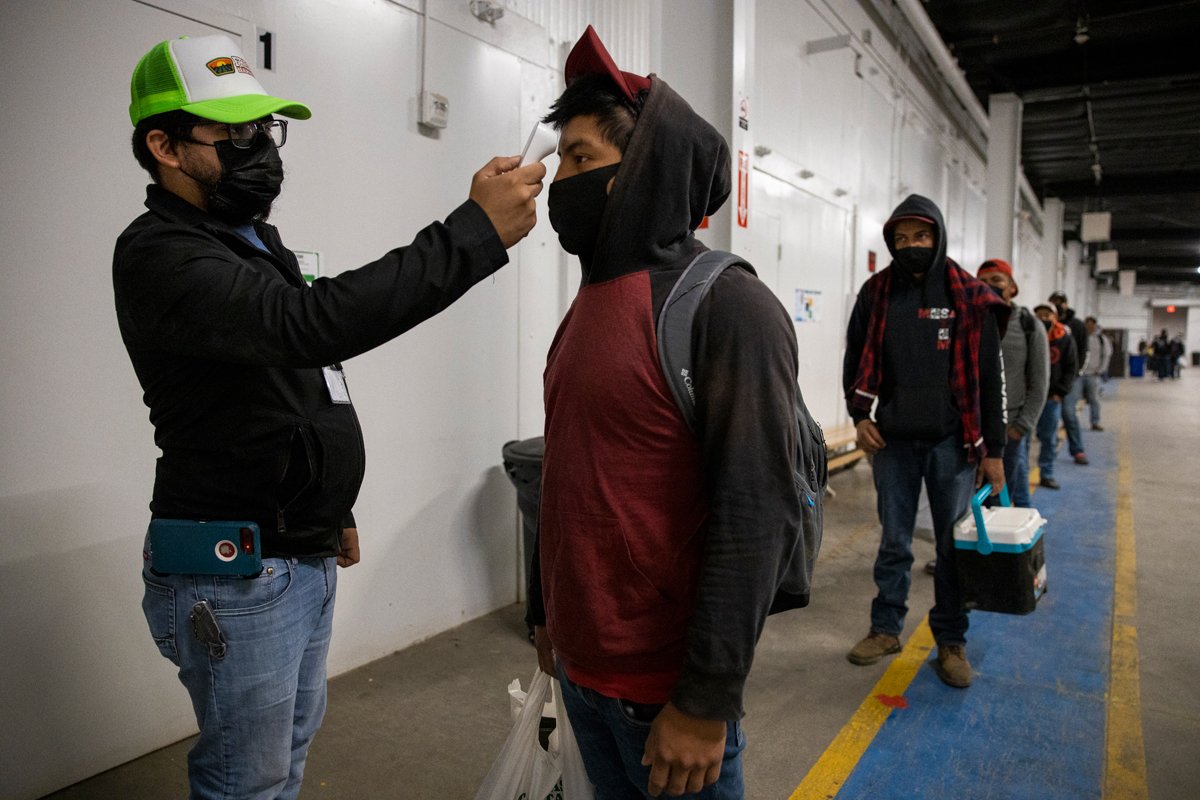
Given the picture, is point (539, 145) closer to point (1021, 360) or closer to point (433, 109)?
point (433, 109)

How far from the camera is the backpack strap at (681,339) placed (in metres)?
1.16

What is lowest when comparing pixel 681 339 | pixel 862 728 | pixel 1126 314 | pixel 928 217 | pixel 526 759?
pixel 862 728

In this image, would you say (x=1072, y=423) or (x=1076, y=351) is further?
(x=1072, y=423)

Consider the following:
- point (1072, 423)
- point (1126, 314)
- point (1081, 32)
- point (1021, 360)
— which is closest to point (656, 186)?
point (1021, 360)

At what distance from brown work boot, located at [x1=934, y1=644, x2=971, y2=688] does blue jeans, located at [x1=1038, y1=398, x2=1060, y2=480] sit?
510cm

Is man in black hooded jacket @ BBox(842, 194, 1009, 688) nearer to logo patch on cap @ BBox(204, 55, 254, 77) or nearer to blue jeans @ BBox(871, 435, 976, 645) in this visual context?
blue jeans @ BBox(871, 435, 976, 645)

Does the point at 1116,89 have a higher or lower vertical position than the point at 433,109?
higher

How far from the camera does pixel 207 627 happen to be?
1.37 metres

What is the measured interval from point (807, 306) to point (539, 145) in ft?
22.3

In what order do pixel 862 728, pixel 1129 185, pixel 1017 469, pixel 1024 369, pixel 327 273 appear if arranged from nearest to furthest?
1. pixel 862 728
2. pixel 327 273
3. pixel 1024 369
4. pixel 1017 469
5. pixel 1129 185

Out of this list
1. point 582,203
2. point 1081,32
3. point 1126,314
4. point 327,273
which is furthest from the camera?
point 1126,314

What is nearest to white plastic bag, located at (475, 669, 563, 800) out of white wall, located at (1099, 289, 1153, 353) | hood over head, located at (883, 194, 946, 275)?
hood over head, located at (883, 194, 946, 275)

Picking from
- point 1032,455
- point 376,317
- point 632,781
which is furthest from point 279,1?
point 1032,455

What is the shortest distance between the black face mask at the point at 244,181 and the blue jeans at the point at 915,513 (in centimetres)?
272
